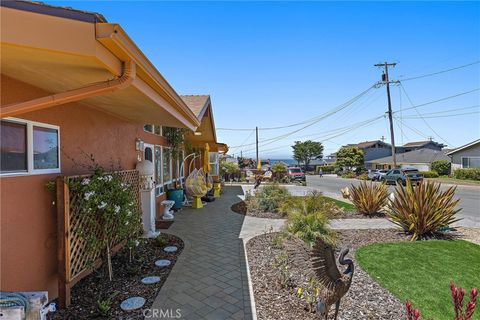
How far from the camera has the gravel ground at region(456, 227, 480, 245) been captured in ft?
22.6

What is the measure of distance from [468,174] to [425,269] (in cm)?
2836

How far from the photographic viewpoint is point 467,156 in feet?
93.6

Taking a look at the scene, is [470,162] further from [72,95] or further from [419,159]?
[72,95]

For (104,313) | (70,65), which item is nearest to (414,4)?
(70,65)

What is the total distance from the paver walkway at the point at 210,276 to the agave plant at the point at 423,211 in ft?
11.7

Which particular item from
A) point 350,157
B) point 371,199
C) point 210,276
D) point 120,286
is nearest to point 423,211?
point 371,199

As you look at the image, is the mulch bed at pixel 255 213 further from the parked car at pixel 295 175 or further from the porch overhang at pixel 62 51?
the parked car at pixel 295 175

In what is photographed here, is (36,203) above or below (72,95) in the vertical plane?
below

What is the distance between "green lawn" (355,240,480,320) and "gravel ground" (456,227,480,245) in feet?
1.66

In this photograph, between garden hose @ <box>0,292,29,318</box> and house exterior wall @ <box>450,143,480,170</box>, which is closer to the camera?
garden hose @ <box>0,292,29,318</box>

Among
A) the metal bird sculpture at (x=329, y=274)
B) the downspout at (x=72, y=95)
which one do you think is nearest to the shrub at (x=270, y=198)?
the metal bird sculpture at (x=329, y=274)

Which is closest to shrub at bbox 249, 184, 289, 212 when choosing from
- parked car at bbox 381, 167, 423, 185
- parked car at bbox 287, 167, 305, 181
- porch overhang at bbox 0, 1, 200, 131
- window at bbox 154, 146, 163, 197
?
window at bbox 154, 146, 163, 197

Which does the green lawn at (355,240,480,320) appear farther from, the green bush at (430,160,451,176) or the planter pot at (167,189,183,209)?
the green bush at (430,160,451,176)

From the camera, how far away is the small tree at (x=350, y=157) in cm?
4250
